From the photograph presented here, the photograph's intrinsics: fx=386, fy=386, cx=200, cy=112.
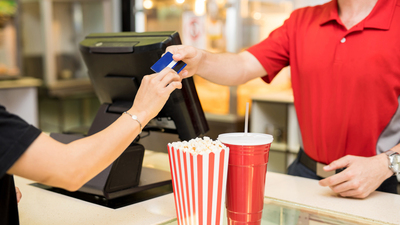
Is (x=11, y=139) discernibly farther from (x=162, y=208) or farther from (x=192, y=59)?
(x=192, y=59)

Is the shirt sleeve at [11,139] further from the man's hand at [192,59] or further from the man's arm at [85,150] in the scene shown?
the man's hand at [192,59]

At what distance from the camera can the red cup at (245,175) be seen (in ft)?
2.51

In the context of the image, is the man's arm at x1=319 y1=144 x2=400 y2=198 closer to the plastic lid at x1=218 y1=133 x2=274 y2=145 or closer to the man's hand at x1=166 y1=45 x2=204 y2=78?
the plastic lid at x1=218 y1=133 x2=274 y2=145

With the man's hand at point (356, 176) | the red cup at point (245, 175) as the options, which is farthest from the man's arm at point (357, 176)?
the red cup at point (245, 175)

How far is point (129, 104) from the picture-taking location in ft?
3.87

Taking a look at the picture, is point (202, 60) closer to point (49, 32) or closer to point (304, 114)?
point (304, 114)

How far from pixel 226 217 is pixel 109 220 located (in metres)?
0.29

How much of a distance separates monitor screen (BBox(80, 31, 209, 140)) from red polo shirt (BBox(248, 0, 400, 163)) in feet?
1.49

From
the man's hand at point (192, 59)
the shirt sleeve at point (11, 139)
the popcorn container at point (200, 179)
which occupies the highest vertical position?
the man's hand at point (192, 59)

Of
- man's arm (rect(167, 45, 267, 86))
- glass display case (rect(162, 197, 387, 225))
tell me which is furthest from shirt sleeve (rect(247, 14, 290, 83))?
glass display case (rect(162, 197, 387, 225))

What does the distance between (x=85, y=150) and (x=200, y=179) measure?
8.6 inches

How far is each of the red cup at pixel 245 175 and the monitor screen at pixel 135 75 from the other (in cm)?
30

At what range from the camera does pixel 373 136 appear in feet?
4.09

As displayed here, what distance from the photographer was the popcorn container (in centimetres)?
72
